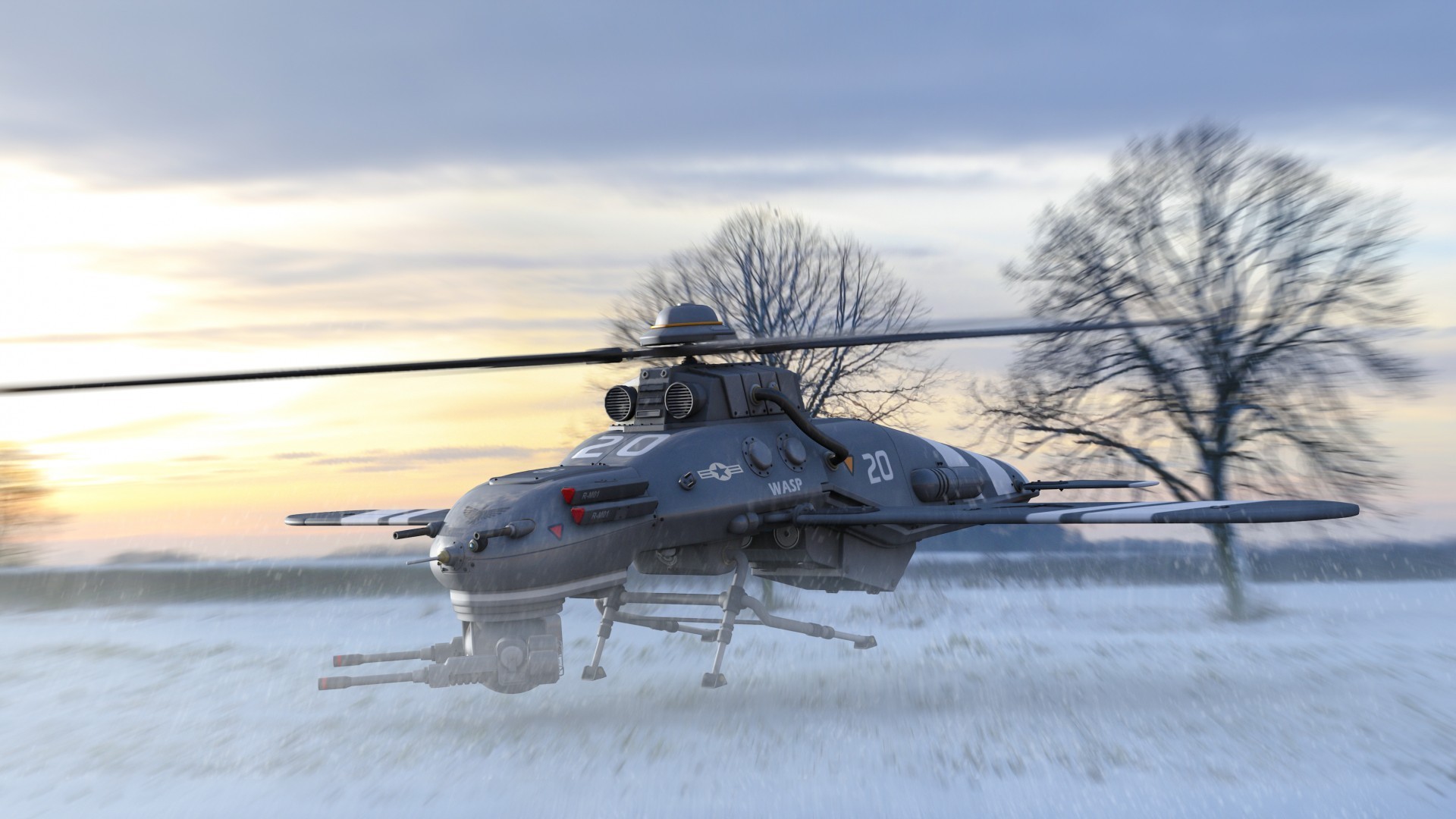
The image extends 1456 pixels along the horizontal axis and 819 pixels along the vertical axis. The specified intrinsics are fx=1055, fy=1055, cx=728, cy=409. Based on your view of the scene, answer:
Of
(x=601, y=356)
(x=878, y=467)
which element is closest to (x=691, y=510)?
(x=601, y=356)

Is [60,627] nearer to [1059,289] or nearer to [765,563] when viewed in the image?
[765,563]

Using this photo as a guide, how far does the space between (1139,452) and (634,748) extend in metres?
13.5

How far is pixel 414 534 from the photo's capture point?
14141 mm

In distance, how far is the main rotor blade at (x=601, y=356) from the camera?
11734mm

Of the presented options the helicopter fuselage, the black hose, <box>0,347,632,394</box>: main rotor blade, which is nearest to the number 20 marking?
the helicopter fuselage

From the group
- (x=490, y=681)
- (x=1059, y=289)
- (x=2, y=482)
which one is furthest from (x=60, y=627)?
(x=1059, y=289)

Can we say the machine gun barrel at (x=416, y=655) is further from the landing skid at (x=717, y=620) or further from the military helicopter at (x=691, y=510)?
the landing skid at (x=717, y=620)

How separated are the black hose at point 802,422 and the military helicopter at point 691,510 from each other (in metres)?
0.02

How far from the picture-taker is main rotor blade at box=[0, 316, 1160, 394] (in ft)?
38.5

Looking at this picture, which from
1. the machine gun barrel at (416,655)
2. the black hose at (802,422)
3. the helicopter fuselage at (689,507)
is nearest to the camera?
the helicopter fuselage at (689,507)

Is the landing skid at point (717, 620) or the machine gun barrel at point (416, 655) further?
the landing skid at point (717, 620)

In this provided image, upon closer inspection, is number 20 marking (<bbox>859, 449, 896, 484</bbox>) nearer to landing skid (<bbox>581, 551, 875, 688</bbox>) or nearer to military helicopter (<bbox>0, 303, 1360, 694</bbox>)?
military helicopter (<bbox>0, 303, 1360, 694</bbox>)

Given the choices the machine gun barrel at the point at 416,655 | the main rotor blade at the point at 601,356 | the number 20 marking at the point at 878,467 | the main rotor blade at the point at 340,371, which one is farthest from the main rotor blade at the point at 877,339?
the machine gun barrel at the point at 416,655

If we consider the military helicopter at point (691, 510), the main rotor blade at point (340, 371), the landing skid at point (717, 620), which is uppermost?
the main rotor blade at point (340, 371)
